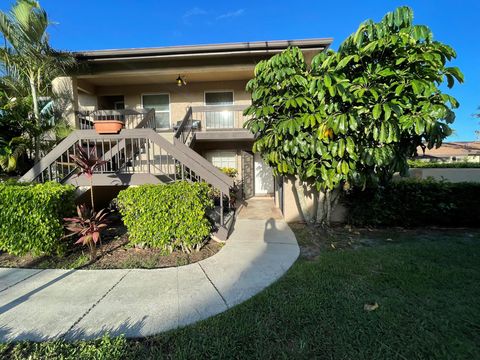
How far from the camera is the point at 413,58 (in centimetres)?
395

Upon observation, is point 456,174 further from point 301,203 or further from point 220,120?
point 220,120

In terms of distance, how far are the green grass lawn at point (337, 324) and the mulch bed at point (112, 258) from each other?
1821mm

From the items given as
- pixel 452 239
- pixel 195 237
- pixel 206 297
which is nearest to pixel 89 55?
pixel 195 237

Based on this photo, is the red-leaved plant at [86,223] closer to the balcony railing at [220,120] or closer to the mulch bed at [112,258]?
the mulch bed at [112,258]

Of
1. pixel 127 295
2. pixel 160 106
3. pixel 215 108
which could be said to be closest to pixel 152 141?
pixel 127 295

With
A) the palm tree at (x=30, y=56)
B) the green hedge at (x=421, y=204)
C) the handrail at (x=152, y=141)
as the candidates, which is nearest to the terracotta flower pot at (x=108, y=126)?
the handrail at (x=152, y=141)

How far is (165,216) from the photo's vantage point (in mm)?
Answer: 4500

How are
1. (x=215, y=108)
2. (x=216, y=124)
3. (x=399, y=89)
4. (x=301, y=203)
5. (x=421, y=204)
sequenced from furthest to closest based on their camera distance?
(x=216, y=124)
(x=215, y=108)
(x=301, y=203)
(x=421, y=204)
(x=399, y=89)

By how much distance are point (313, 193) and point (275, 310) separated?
15.1 ft

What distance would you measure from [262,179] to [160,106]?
5.74 m

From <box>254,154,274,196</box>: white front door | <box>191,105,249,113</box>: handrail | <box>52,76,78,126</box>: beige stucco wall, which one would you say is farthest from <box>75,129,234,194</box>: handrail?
<box>254,154,274,196</box>: white front door

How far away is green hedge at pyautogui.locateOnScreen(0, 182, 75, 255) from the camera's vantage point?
4133 mm

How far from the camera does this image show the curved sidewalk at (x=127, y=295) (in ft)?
8.33

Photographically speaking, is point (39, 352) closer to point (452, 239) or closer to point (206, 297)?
point (206, 297)
